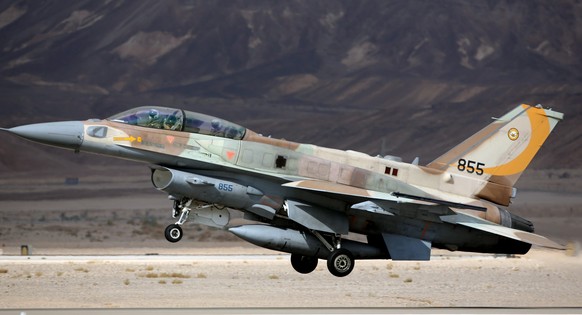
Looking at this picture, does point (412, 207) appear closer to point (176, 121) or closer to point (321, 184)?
point (321, 184)

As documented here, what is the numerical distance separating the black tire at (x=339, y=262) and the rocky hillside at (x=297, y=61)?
90.8 m

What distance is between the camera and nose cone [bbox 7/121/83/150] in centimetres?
2326

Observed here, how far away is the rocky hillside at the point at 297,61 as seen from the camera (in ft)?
411

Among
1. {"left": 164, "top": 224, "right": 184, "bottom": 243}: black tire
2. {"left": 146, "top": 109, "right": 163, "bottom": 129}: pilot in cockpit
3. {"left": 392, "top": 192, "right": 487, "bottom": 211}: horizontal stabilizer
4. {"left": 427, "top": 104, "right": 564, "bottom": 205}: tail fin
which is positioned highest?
{"left": 427, "top": 104, "right": 564, "bottom": 205}: tail fin

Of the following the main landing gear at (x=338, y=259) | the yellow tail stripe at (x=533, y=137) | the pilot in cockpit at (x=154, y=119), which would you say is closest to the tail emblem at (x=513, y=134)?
the yellow tail stripe at (x=533, y=137)

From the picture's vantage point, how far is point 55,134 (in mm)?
23375

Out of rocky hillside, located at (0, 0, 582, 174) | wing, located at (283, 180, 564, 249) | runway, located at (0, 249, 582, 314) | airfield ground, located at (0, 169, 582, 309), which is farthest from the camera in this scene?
rocky hillside, located at (0, 0, 582, 174)

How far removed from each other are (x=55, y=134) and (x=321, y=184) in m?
5.95

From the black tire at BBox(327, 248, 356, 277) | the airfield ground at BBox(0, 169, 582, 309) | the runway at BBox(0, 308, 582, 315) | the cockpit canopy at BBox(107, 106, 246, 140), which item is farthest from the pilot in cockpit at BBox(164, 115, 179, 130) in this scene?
the airfield ground at BBox(0, 169, 582, 309)

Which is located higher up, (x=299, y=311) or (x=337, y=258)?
(x=337, y=258)

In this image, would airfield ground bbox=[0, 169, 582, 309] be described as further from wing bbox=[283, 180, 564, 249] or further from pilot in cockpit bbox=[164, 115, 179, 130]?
pilot in cockpit bbox=[164, 115, 179, 130]

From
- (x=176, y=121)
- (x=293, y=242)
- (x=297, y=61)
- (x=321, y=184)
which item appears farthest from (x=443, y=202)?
(x=297, y=61)

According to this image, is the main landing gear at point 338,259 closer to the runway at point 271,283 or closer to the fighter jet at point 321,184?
the fighter jet at point 321,184

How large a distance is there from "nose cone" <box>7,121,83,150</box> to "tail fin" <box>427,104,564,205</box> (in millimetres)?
8746
